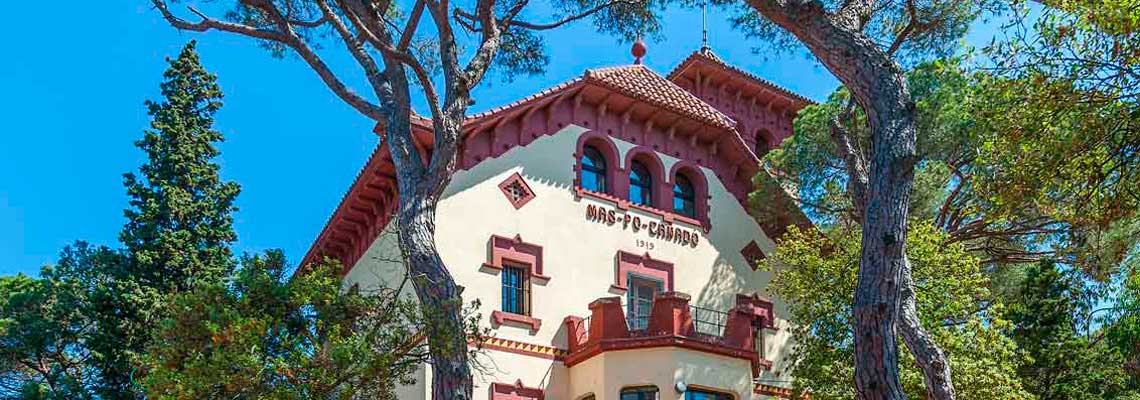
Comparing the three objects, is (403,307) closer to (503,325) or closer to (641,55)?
(503,325)

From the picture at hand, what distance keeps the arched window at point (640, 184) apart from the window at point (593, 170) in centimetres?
67

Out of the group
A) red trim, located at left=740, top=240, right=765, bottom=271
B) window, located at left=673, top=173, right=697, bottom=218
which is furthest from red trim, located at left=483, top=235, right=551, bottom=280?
red trim, located at left=740, top=240, right=765, bottom=271

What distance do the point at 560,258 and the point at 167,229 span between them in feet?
29.7

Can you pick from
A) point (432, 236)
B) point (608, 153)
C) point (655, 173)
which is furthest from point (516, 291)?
point (432, 236)

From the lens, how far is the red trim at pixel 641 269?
26016mm

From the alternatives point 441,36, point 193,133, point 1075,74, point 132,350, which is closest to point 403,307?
point 441,36

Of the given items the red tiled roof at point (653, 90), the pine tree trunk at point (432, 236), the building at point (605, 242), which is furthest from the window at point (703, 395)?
the pine tree trunk at point (432, 236)

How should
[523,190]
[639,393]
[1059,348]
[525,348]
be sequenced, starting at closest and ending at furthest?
[639,393], [525,348], [1059,348], [523,190]

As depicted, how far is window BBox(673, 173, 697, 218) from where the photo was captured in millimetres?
27969

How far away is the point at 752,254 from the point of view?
28172 mm

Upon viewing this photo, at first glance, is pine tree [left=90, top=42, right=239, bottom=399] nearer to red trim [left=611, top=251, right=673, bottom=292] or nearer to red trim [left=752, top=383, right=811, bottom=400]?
red trim [left=611, top=251, right=673, bottom=292]

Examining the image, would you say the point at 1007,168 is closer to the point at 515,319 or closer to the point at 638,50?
the point at 515,319

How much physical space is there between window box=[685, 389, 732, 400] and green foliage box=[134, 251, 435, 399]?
7007 millimetres

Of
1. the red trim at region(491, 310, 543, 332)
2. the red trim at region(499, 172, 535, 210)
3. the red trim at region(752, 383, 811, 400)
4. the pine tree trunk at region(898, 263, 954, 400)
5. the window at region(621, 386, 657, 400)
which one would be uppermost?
the red trim at region(499, 172, 535, 210)
